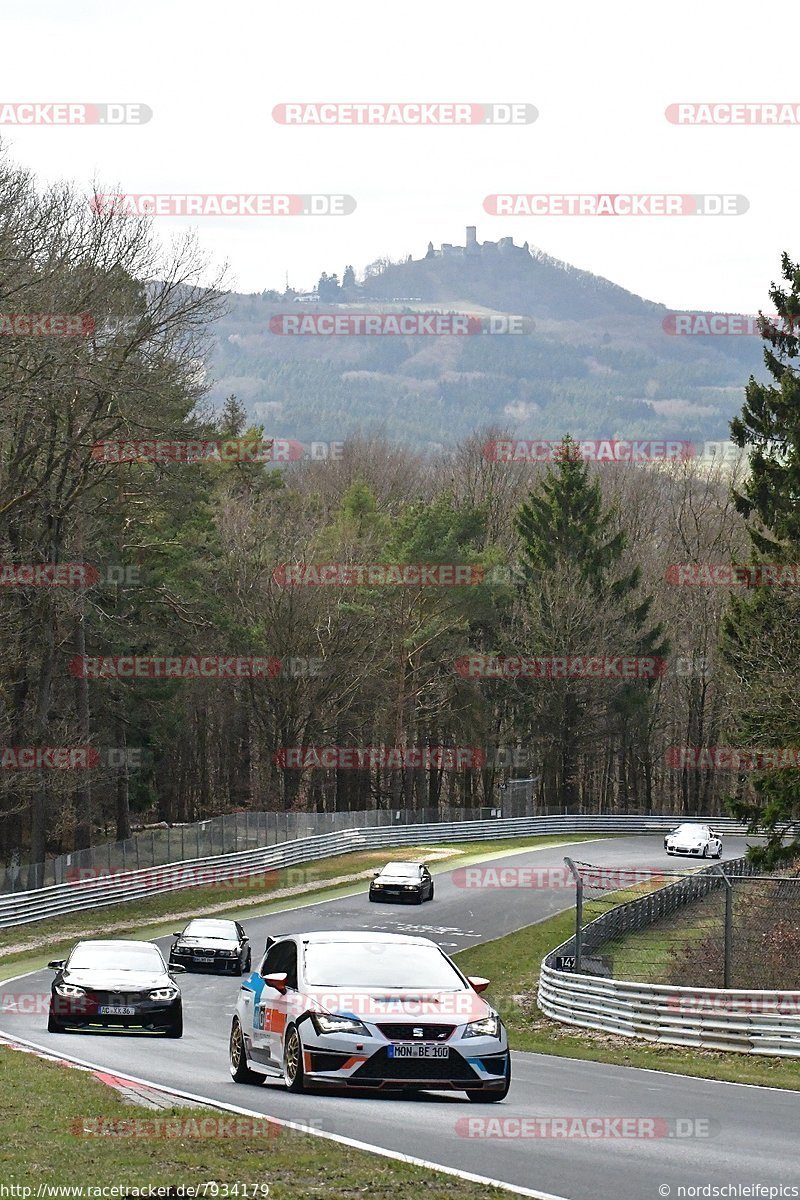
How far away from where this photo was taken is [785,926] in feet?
101

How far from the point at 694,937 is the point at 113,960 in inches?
559

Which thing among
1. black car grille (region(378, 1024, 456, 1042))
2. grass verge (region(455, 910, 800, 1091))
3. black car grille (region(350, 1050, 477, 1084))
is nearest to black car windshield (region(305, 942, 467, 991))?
black car grille (region(378, 1024, 456, 1042))

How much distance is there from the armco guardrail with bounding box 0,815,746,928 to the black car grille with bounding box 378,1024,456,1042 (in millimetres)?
29466

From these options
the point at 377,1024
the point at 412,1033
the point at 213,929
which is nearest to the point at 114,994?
the point at 377,1024

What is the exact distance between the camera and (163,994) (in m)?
20.8

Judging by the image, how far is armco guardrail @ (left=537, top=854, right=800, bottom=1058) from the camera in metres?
20.8

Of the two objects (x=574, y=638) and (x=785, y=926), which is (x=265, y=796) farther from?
(x=785, y=926)

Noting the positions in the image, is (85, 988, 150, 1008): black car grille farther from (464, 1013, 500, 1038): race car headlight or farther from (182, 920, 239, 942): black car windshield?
(182, 920, 239, 942): black car windshield

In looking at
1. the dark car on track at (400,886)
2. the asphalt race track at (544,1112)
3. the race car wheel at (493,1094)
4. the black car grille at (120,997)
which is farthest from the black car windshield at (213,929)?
the race car wheel at (493,1094)

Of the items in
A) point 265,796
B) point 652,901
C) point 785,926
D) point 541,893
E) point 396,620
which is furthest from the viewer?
point 265,796

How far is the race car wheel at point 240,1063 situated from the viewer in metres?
14.6

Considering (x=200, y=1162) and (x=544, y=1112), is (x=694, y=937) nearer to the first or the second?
(x=544, y=1112)

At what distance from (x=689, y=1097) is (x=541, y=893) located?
33.8 meters

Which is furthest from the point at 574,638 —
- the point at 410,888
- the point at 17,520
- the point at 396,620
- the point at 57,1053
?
the point at 57,1053
